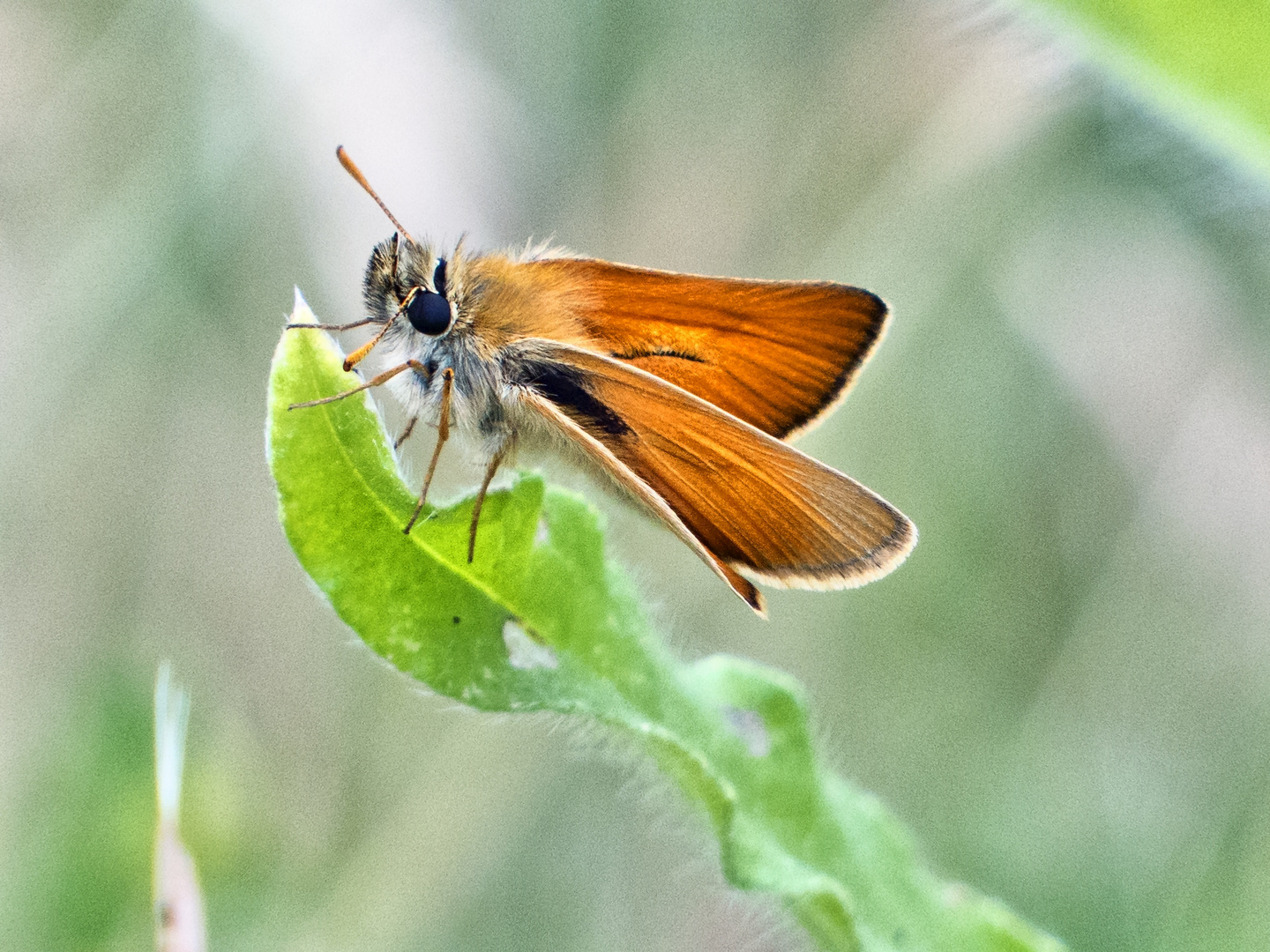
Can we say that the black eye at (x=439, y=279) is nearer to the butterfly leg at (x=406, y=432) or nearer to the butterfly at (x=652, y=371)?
the butterfly at (x=652, y=371)

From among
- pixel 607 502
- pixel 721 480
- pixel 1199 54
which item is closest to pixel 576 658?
pixel 721 480

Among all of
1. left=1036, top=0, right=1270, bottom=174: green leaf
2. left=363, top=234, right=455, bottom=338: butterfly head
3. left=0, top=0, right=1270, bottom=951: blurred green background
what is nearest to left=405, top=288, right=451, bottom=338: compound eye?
left=363, top=234, right=455, bottom=338: butterfly head

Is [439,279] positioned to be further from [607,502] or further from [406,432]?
[607,502]

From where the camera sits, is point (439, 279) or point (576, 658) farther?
point (439, 279)

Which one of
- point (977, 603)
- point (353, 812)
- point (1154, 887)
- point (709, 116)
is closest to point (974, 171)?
point (709, 116)

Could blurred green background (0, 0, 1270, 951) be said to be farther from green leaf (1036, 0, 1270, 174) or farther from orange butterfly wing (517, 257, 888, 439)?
green leaf (1036, 0, 1270, 174)

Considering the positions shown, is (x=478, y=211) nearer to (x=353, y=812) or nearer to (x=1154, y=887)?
(x=353, y=812)
